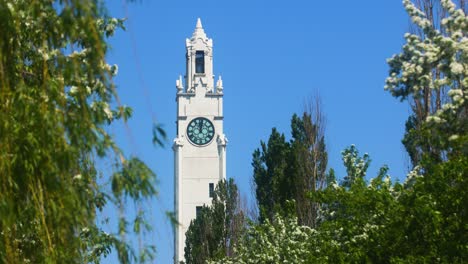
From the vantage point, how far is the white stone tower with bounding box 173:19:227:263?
126m

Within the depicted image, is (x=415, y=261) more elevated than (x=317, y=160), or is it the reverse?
(x=317, y=160)

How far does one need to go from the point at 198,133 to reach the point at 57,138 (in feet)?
384

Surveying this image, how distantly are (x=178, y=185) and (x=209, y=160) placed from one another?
4.42 metres

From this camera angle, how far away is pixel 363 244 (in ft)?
96.2

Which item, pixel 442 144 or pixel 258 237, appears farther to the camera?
pixel 258 237

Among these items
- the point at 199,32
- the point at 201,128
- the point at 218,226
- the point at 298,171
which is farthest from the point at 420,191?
the point at 199,32

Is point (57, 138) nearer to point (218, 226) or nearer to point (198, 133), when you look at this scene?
point (218, 226)

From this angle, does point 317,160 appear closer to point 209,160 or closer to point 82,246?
point 82,246

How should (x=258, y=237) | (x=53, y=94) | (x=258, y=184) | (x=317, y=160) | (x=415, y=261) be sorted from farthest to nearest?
1. (x=258, y=184)
2. (x=317, y=160)
3. (x=258, y=237)
4. (x=415, y=261)
5. (x=53, y=94)

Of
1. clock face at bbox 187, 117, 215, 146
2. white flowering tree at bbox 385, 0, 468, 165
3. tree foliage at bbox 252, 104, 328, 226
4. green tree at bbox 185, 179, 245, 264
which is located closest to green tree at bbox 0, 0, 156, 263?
white flowering tree at bbox 385, 0, 468, 165

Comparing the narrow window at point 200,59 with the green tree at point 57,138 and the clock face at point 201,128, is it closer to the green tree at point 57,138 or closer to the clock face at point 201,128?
the clock face at point 201,128

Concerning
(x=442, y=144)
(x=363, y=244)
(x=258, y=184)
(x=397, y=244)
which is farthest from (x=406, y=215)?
(x=258, y=184)

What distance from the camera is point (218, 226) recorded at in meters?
80.3

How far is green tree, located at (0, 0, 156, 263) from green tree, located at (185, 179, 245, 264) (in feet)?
206
